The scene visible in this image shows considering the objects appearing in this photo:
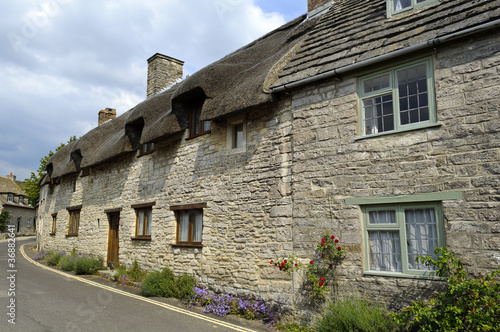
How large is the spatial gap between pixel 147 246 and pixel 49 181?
13.2m

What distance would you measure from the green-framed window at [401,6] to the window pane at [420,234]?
376 centimetres

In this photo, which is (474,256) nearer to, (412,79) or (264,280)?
(412,79)

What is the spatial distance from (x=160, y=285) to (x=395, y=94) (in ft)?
23.0

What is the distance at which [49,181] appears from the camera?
21.5 meters

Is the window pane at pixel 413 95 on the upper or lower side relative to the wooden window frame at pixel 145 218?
upper

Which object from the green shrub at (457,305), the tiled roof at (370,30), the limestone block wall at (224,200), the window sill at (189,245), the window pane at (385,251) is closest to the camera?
the green shrub at (457,305)

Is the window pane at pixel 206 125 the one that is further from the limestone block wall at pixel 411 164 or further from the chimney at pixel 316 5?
the chimney at pixel 316 5

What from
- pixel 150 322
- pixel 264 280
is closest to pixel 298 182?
pixel 264 280

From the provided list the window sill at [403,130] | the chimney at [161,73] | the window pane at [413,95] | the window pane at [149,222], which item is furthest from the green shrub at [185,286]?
the chimney at [161,73]

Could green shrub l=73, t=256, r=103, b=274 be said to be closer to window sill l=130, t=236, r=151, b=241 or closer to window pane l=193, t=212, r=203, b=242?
window sill l=130, t=236, r=151, b=241

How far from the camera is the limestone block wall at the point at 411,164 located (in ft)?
16.7

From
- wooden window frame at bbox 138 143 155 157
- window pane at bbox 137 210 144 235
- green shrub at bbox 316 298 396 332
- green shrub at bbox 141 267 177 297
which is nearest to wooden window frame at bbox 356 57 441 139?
green shrub at bbox 316 298 396 332

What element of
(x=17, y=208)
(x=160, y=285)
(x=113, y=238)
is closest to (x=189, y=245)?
(x=160, y=285)

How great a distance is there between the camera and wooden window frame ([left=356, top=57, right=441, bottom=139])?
5715 millimetres
